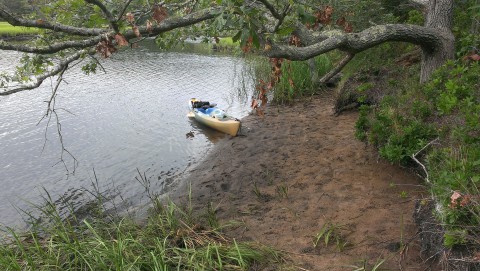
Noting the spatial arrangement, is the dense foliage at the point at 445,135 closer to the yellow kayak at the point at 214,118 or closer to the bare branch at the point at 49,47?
the bare branch at the point at 49,47

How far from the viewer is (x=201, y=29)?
763 cm

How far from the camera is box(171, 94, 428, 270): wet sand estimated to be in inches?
167

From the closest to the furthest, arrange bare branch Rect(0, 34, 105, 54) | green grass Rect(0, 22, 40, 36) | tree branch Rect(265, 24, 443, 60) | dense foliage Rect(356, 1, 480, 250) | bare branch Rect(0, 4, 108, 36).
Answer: dense foliage Rect(356, 1, 480, 250) → bare branch Rect(0, 4, 108, 36) → bare branch Rect(0, 34, 105, 54) → tree branch Rect(265, 24, 443, 60) → green grass Rect(0, 22, 40, 36)

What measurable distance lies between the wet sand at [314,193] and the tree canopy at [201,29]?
184 centimetres

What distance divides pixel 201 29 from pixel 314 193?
3.74 m

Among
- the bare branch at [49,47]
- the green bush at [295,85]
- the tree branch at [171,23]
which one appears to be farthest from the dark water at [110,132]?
the tree branch at [171,23]

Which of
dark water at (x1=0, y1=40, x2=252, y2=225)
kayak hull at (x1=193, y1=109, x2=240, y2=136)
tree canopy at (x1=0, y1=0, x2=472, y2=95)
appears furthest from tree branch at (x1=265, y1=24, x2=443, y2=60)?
kayak hull at (x1=193, y1=109, x2=240, y2=136)

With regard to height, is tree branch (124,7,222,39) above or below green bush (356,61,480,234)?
above

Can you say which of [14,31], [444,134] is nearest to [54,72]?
[444,134]

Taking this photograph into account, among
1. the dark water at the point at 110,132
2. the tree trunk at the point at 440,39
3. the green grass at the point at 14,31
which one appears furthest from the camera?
the green grass at the point at 14,31

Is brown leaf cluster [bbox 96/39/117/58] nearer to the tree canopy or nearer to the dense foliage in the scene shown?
the tree canopy

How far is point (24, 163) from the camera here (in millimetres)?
9398

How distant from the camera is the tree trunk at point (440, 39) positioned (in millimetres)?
6418

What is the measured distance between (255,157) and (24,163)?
5325 mm
